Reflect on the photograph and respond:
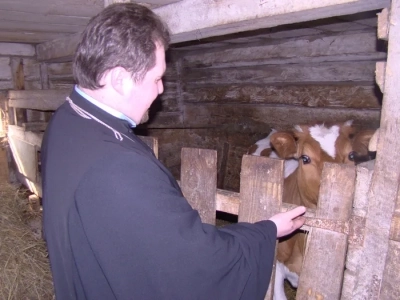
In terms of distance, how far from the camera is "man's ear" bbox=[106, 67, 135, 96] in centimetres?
154

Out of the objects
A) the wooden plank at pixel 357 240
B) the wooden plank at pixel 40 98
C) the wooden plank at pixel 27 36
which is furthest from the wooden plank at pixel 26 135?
the wooden plank at pixel 357 240

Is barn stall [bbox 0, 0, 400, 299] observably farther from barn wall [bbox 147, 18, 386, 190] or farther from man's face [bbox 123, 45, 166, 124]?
man's face [bbox 123, 45, 166, 124]

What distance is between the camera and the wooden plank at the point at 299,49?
4.11m

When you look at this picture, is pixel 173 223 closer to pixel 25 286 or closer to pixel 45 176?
pixel 45 176

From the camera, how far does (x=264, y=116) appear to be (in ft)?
19.0

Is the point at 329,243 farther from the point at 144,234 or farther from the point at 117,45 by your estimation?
the point at 117,45

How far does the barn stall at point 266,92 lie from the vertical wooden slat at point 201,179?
0.02 metres

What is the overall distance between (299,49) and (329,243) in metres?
3.17

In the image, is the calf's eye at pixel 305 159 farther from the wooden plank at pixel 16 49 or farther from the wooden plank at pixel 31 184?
the wooden plank at pixel 16 49

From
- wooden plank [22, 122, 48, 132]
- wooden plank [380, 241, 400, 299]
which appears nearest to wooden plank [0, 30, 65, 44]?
wooden plank [22, 122, 48, 132]

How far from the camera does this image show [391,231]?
5.31ft

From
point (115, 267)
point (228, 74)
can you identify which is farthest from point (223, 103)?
point (115, 267)

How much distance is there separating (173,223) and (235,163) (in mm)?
5350

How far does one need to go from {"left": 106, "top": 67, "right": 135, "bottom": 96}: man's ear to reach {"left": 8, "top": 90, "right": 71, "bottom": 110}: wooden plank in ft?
8.64
